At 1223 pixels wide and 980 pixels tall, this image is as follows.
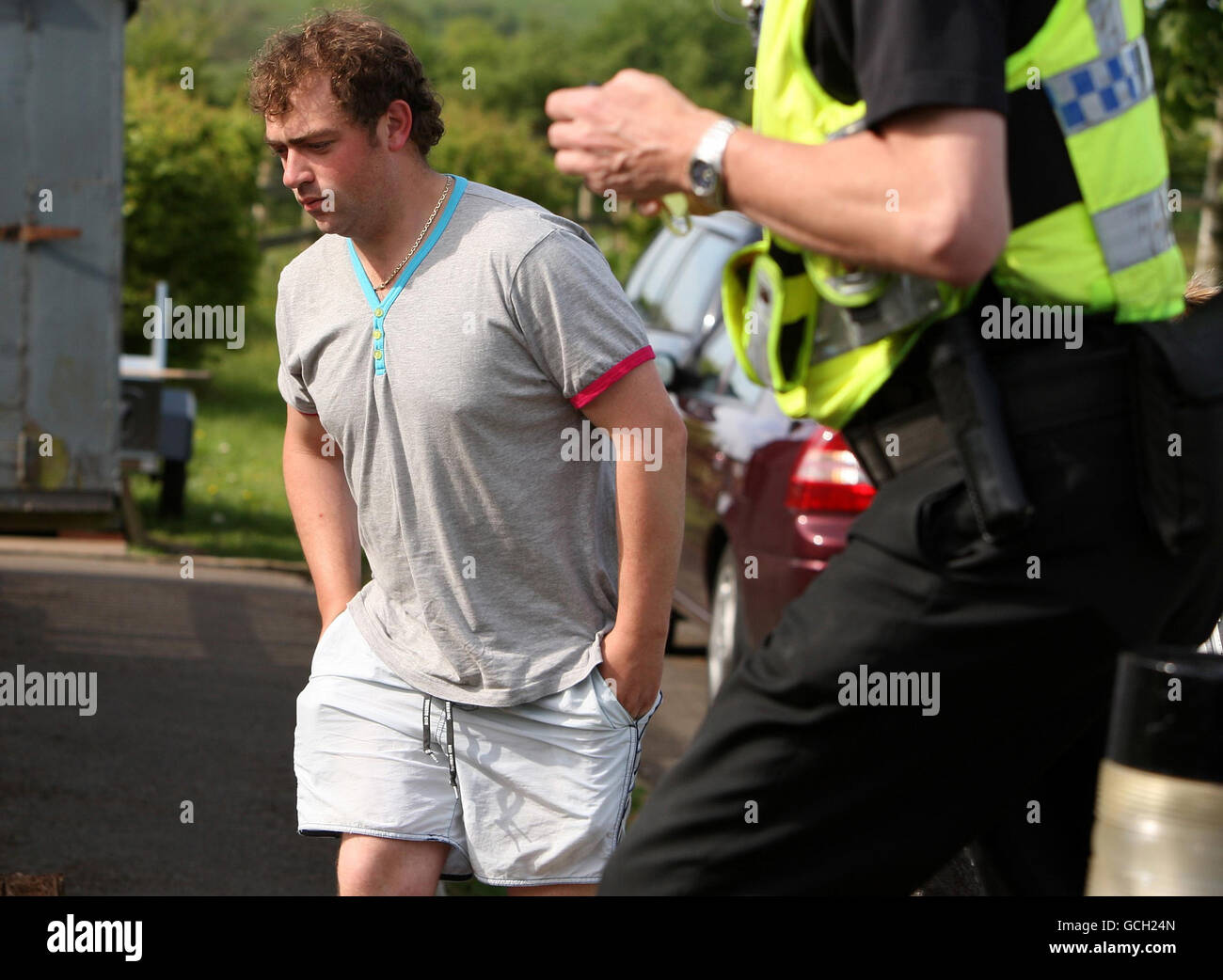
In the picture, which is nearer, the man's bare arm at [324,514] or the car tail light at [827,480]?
the man's bare arm at [324,514]

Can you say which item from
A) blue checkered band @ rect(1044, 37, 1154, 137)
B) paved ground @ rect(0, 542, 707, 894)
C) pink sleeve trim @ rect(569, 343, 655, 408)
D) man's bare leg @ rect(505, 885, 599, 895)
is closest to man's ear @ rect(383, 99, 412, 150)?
pink sleeve trim @ rect(569, 343, 655, 408)

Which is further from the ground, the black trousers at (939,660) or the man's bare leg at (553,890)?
the black trousers at (939,660)

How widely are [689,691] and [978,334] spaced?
607 centimetres

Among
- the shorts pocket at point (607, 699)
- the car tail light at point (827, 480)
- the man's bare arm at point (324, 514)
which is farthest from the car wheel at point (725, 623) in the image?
the shorts pocket at point (607, 699)

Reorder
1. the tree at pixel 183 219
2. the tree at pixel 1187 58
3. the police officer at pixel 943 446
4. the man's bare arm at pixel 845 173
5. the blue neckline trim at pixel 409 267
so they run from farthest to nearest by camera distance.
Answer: the tree at pixel 183 219
the tree at pixel 1187 58
the blue neckline trim at pixel 409 267
the police officer at pixel 943 446
the man's bare arm at pixel 845 173

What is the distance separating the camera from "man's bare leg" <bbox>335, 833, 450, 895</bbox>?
317 centimetres

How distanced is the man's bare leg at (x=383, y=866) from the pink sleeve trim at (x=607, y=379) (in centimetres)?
89

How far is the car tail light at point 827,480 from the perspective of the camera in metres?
6.05

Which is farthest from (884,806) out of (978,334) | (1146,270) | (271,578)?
(271,578)

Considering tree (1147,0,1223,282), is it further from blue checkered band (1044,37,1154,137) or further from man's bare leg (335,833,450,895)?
blue checkered band (1044,37,1154,137)

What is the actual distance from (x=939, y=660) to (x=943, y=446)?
26cm

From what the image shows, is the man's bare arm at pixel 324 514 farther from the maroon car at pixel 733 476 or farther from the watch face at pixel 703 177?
the maroon car at pixel 733 476

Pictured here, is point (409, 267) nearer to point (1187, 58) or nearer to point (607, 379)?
point (607, 379)

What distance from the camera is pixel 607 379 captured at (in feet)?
10.1
